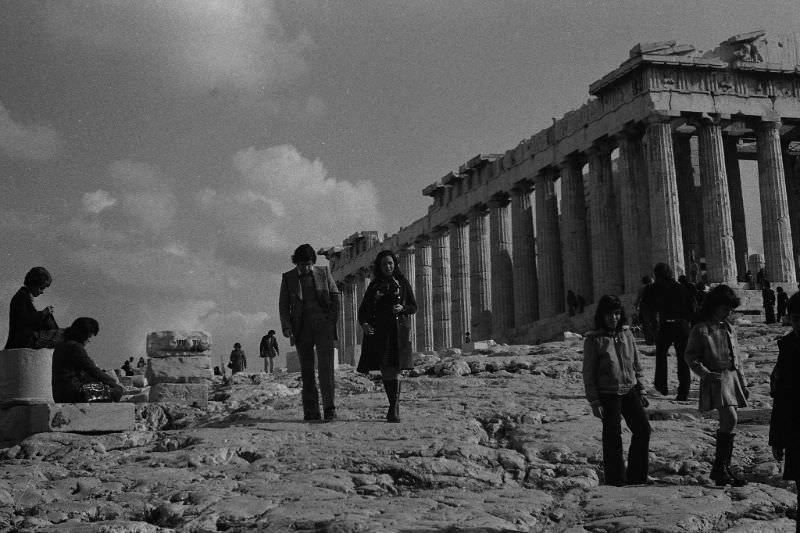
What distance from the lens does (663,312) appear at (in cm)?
1526

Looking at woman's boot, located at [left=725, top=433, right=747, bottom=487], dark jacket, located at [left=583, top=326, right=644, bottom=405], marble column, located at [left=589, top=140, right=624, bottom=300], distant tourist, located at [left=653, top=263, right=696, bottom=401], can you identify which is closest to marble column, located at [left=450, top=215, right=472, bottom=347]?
marble column, located at [left=589, top=140, right=624, bottom=300]

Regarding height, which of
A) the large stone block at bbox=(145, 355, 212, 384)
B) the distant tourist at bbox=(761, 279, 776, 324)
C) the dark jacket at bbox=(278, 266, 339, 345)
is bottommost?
the large stone block at bbox=(145, 355, 212, 384)

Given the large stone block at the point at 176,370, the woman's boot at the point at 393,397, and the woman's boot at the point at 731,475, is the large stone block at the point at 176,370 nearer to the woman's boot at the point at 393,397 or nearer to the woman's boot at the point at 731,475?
the woman's boot at the point at 393,397

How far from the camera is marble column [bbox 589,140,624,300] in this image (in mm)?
36622

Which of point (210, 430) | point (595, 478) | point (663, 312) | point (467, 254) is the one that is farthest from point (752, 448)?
point (467, 254)

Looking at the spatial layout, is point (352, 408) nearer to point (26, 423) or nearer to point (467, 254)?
point (26, 423)

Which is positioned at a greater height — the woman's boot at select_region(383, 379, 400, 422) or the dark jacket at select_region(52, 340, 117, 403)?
the dark jacket at select_region(52, 340, 117, 403)

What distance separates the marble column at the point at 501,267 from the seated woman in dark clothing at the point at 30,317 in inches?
1230

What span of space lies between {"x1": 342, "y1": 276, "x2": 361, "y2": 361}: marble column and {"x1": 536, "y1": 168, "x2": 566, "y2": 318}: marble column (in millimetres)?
20205

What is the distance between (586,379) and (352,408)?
187 inches

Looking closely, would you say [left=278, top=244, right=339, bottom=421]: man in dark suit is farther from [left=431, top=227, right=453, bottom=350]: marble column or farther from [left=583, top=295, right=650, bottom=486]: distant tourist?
[left=431, top=227, right=453, bottom=350]: marble column

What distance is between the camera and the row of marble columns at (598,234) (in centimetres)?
3438

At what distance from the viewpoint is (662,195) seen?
112 ft

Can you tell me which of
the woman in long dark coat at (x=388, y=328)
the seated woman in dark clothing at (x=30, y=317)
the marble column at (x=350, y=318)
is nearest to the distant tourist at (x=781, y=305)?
the woman in long dark coat at (x=388, y=328)
